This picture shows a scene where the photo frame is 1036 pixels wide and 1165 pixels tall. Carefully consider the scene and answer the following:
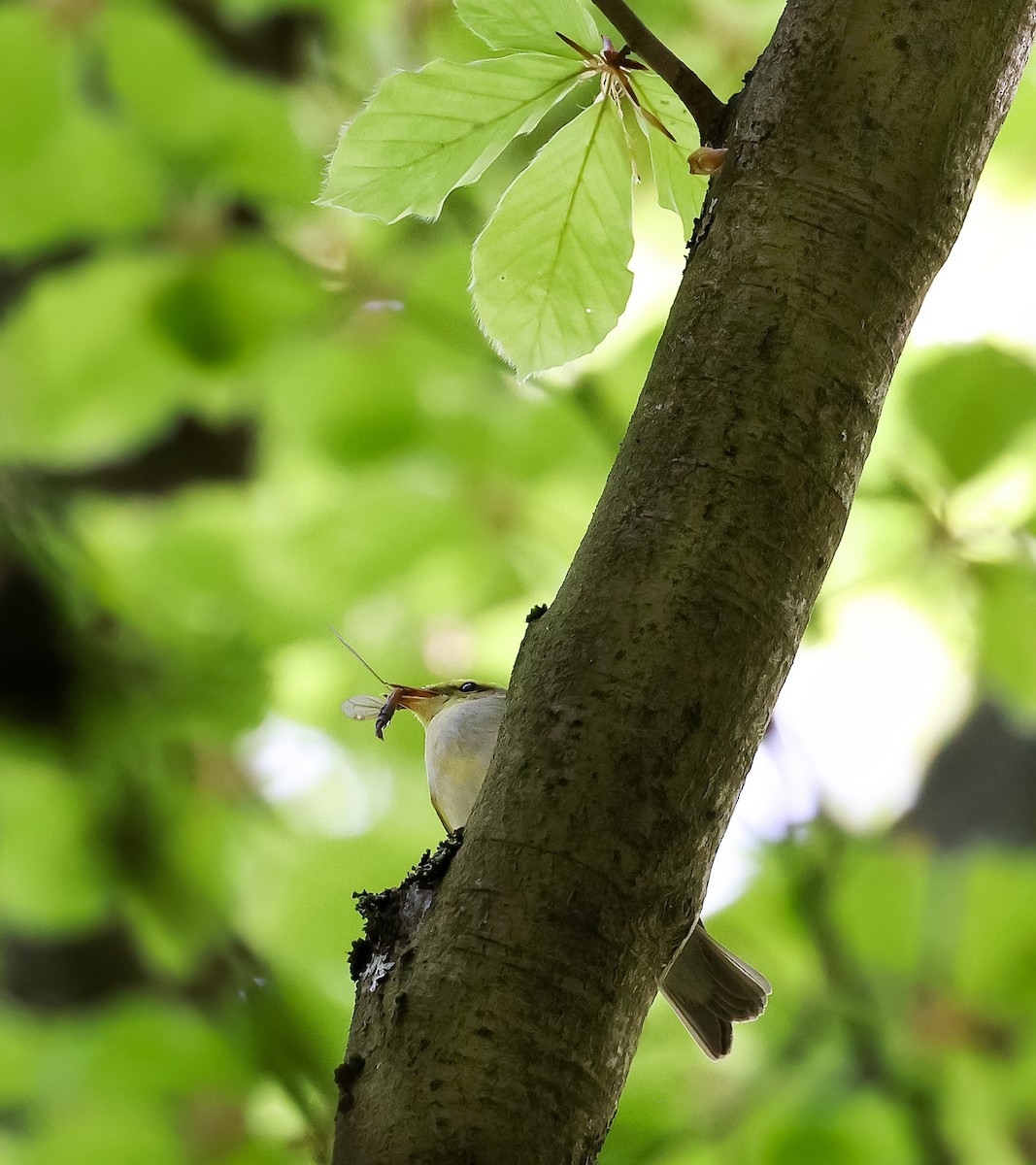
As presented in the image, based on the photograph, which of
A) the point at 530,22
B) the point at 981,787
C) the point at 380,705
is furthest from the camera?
the point at 981,787

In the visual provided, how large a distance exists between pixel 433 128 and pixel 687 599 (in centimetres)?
30

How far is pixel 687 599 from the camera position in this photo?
458 mm

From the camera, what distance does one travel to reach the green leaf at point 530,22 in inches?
21.9

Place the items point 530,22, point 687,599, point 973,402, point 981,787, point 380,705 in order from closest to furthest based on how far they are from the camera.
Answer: point 687,599
point 530,22
point 973,402
point 380,705
point 981,787

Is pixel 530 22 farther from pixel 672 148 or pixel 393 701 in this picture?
pixel 393 701

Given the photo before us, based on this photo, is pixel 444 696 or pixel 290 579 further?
pixel 444 696

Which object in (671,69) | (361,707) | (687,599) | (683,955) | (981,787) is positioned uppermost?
(981,787)

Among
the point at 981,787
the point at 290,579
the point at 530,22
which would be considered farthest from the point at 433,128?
the point at 981,787

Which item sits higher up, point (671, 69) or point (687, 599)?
point (671, 69)

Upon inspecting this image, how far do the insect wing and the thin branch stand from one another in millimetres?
659

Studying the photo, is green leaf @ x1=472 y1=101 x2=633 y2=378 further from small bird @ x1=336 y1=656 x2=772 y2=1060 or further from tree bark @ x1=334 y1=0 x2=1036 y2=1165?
small bird @ x1=336 y1=656 x2=772 y2=1060

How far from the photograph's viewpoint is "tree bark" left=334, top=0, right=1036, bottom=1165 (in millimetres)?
418

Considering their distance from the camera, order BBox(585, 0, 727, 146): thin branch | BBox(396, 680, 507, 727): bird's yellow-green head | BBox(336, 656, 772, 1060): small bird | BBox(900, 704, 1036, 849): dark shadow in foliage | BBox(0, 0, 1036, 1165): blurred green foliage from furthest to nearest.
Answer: BBox(900, 704, 1036, 849): dark shadow in foliage < BBox(396, 680, 507, 727): bird's yellow-green head < BBox(336, 656, 772, 1060): small bird < BBox(0, 0, 1036, 1165): blurred green foliage < BBox(585, 0, 727, 146): thin branch

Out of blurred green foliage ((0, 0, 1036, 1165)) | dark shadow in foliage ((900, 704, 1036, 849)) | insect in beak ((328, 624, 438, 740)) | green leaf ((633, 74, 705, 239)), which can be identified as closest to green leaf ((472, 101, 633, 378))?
green leaf ((633, 74, 705, 239))
